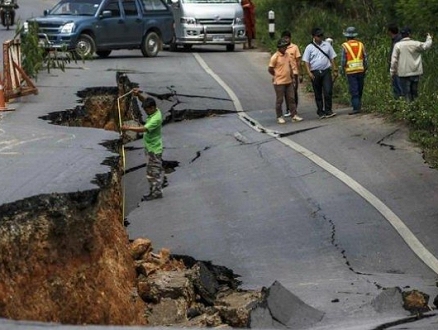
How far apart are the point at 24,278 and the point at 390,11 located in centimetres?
1996

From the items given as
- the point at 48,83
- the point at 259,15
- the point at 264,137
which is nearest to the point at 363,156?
the point at 264,137

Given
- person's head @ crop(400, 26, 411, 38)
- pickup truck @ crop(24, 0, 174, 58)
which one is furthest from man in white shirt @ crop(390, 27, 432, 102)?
pickup truck @ crop(24, 0, 174, 58)

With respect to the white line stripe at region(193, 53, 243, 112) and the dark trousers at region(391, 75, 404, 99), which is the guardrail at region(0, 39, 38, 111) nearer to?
the white line stripe at region(193, 53, 243, 112)

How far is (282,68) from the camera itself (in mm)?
20469

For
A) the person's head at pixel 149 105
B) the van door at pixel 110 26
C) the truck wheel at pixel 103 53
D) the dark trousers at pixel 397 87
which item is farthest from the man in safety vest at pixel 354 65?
the truck wheel at pixel 103 53

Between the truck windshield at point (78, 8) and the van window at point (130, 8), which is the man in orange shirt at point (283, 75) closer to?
the truck windshield at point (78, 8)

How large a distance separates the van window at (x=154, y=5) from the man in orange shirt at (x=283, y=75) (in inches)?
486

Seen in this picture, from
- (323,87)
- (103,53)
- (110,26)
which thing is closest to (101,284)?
(323,87)

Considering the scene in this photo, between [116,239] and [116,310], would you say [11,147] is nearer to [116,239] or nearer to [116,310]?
[116,239]

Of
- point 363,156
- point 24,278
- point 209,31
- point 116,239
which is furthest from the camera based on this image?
point 209,31

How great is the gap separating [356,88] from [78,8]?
1221 centimetres

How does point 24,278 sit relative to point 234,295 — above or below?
above

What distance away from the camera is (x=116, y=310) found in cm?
1038

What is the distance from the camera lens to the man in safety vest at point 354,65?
20.6m
